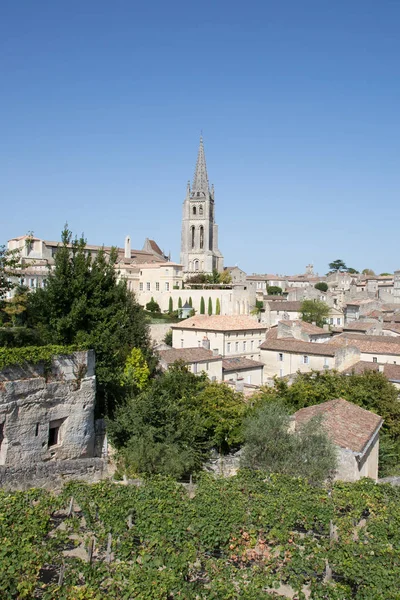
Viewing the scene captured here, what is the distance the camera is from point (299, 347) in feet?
143

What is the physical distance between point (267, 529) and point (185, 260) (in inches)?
3331

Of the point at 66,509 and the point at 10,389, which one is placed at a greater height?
the point at 10,389

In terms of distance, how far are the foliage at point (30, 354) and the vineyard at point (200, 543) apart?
167 inches

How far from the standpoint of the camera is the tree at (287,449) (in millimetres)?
18375

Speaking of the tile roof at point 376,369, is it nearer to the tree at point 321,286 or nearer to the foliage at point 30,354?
the foliage at point 30,354

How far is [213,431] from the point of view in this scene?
79.2 ft

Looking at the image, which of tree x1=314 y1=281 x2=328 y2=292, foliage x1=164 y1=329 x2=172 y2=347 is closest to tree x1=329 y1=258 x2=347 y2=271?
tree x1=314 y1=281 x2=328 y2=292

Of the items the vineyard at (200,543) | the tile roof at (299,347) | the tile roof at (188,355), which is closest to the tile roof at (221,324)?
the tile roof at (299,347)

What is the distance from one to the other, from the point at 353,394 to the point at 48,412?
57.1 feet

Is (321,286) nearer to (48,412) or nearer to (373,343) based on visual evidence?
(373,343)

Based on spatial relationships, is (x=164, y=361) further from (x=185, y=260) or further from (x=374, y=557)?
(x=185, y=260)

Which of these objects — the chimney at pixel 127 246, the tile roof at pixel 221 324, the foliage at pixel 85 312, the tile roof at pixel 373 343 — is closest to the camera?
the foliage at pixel 85 312

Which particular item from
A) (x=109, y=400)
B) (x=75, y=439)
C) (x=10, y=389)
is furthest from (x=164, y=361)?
(x=10, y=389)

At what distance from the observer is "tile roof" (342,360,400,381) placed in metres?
36.8
